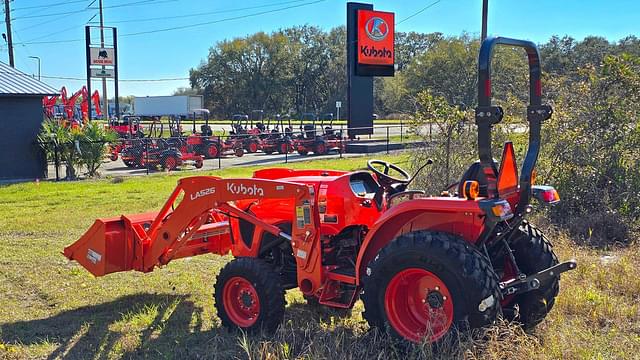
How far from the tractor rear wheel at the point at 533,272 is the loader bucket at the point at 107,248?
11.6 ft

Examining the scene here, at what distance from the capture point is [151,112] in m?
59.3

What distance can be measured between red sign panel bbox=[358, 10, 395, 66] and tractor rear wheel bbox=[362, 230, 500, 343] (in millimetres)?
26793

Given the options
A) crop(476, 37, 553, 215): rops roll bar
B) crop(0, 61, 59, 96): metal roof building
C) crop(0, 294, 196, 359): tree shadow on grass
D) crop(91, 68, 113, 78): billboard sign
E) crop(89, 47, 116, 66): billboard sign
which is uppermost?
crop(89, 47, 116, 66): billboard sign

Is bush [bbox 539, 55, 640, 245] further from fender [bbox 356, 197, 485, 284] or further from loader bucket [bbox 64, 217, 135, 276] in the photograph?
loader bucket [bbox 64, 217, 135, 276]

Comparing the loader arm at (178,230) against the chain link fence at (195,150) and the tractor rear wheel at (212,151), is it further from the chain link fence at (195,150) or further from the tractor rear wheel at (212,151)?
the tractor rear wheel at (212,151)

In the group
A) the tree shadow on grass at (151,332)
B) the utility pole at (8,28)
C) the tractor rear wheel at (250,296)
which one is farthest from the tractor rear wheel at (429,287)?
the utility pole at (8,28)

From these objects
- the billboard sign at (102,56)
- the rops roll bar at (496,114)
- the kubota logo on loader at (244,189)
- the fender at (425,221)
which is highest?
the billboard sign at (102,56)

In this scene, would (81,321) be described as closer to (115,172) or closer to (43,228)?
(43,228)

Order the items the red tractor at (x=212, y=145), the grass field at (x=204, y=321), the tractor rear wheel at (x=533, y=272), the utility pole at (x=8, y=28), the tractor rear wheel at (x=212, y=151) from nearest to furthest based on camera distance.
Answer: the grass field at (x=204, y=321), the tractor rear wheel at (x=533, y=272), the red tractor at (x=212, y=145), the tractor rear wheel at (x=212, y=151), the utility pole at (x=8, y=28)

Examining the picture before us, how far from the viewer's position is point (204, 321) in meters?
5.73

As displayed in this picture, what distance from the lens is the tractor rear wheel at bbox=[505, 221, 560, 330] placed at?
468 cm

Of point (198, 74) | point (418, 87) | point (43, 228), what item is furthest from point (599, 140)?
point (198, 74)

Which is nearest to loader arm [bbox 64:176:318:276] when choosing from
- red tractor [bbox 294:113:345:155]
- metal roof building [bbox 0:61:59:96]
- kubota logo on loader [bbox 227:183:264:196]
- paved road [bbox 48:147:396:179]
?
→ kubota logo on loader [bbox 227:183:264:196]

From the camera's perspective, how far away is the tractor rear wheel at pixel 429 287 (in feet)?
12.8
